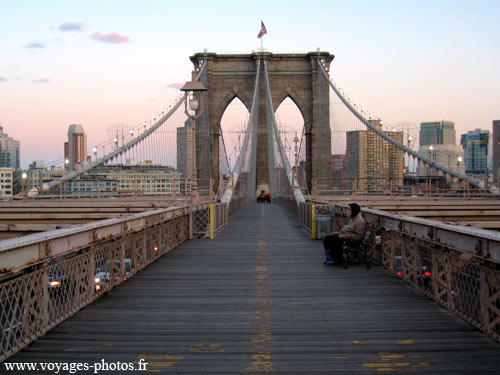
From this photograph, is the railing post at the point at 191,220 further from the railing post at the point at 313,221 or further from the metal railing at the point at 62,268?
the metal railing at the point at 62,268

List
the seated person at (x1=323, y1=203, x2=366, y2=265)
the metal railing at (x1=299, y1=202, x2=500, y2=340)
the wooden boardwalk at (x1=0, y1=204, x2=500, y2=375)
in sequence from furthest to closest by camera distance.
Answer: the seated person at (x1=323, y1=203, x2=366, y2=265)
the metal railing at (x1=299, y1=202, x2=500, y2=340)
the wooden boardwalk at (x1=0, y1=204, x2=500, y2=375)

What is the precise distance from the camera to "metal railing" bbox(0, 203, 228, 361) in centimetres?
468

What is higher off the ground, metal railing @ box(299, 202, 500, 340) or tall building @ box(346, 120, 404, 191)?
tall building @ box(346, 120, 404, 191)

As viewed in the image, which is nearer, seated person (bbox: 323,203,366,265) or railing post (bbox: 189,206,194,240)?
seated person (bbox: 323,203,366,265)

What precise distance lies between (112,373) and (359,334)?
7.81 feet

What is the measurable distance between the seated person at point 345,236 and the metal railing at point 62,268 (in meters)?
3.23

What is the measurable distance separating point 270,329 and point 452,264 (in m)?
2.22

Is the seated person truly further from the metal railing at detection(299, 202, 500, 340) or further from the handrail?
the handrail

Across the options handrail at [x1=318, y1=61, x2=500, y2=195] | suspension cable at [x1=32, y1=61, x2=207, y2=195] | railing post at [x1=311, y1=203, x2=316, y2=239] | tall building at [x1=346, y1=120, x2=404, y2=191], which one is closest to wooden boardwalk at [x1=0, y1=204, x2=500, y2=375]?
railing post at [x1=311, y1=203, x2=316, y2=239]

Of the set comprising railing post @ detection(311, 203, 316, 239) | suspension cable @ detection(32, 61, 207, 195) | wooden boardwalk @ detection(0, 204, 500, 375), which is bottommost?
wooden boardwalk @ detection(0, 204, 500, 375)

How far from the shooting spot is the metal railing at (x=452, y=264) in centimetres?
514

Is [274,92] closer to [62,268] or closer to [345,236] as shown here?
[345,236]

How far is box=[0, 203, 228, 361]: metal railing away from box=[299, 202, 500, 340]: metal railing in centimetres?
403

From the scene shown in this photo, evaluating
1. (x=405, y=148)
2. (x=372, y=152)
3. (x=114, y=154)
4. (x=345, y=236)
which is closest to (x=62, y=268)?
(x=345, y=236)
